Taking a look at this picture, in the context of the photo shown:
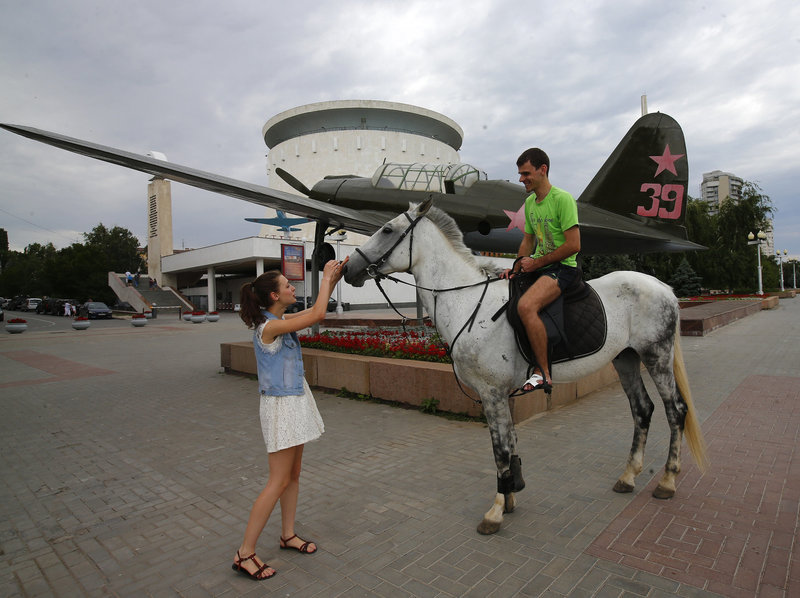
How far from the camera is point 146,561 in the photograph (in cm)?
316

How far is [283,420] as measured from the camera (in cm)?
295

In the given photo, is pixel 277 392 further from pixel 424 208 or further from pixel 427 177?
pixel 427 177

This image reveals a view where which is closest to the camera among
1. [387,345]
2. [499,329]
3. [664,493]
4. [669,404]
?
[499,329]

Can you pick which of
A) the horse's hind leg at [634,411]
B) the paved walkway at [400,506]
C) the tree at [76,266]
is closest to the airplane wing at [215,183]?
the paved walkway at [400,506]

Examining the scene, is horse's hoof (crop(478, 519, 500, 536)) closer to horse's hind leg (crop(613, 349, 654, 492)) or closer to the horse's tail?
horse's hind leg (crop(613, 349, 654, 492))

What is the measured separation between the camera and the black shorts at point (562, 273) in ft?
11.4

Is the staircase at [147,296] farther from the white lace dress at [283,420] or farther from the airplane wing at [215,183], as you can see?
the white lace dress at [283,420]

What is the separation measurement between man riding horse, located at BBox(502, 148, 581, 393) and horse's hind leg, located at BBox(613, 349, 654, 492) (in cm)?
119

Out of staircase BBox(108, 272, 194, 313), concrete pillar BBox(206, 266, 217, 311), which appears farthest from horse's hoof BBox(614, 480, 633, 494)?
staircase BBox(108, 272, 194, 313)

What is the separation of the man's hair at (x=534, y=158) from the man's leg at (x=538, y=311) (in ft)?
2.90

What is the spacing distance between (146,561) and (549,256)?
3.62 meters

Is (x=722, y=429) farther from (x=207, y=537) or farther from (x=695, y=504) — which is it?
(x=207, y=537)

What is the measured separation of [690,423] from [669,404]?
0.82 ft

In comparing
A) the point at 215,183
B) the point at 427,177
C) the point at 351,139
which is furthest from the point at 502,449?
the point at 351,139
